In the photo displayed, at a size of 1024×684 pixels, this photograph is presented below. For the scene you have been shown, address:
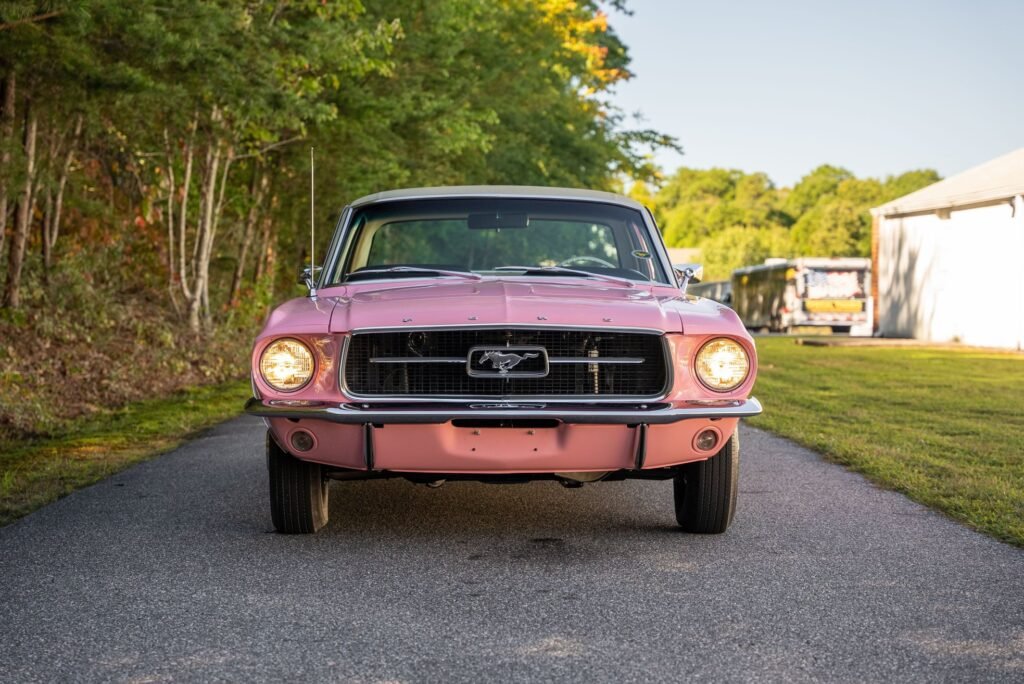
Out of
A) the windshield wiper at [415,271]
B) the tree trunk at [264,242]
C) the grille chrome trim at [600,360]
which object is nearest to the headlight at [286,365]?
the grille chrome trim at [600,360]

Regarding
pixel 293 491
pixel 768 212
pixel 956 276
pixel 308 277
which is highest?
pixel 768 212

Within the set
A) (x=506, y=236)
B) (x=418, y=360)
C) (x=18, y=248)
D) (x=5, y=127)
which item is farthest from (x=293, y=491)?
(x=18, y=248)

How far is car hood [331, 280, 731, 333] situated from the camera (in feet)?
17.4

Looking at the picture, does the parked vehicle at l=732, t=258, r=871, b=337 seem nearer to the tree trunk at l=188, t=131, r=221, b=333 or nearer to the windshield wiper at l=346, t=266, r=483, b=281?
the tree trunk at l=188, t=131, r=221, b=333

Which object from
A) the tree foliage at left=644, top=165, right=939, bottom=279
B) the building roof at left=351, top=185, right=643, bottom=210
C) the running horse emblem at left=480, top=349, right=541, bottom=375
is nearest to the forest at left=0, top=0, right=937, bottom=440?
the building roof at left=351, top=185, right=643, bottom=210

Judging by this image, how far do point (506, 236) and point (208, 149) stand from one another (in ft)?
40.8

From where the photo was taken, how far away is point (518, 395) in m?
5.31

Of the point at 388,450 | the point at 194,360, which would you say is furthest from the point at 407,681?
the point at 194,360

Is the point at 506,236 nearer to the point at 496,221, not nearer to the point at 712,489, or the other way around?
the point at 496,221

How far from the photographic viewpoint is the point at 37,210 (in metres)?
17.0

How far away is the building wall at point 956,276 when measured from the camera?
27.5 metres

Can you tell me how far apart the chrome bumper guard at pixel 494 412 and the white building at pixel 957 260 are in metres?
23.7

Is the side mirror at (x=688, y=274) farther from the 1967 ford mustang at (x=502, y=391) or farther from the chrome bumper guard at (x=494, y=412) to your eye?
the chrome bumper guard at (x=494, y=412)

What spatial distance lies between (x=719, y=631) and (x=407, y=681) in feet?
3.69
